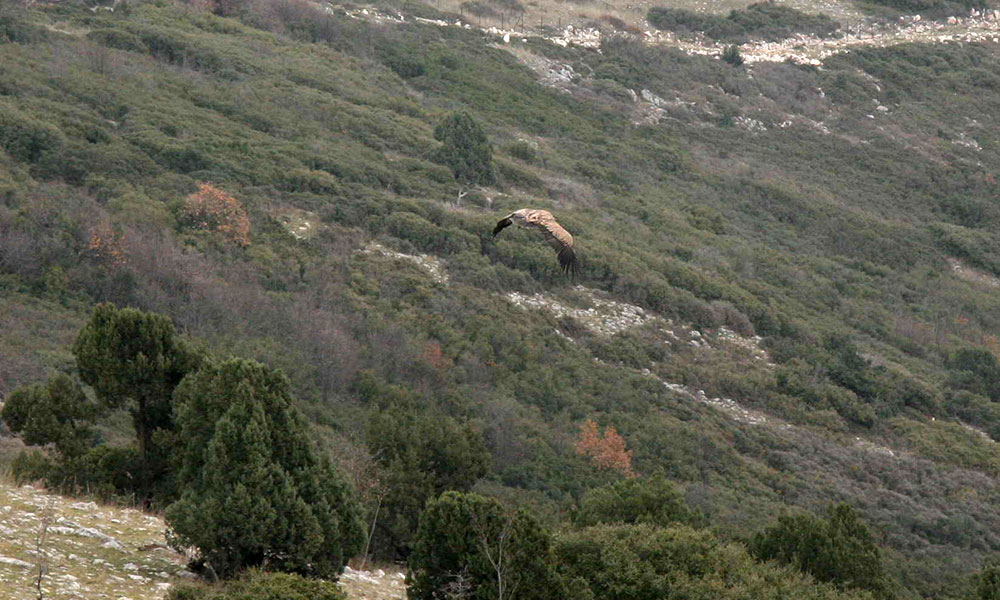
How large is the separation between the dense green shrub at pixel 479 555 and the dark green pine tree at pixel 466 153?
118ft

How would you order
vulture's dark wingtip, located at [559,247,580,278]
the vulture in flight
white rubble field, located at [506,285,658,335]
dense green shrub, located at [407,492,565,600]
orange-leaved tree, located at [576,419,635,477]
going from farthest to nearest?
white rubble field, located at [506,285,658,335] → orange-leaved tree, located at [576,419,635,477] → vulture's dark wingtip, located at [559,247,580,278] → the vulture in flight → dense green shrub, located at [407,492,565,600]

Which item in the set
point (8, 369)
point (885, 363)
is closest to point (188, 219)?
point (8, 369)

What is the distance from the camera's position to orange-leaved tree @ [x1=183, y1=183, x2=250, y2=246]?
37781 millimetres

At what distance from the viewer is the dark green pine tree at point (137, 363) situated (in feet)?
50.4

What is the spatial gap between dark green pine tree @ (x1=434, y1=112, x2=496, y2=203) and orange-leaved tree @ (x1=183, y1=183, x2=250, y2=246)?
467 inches

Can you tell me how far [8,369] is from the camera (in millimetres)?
25484

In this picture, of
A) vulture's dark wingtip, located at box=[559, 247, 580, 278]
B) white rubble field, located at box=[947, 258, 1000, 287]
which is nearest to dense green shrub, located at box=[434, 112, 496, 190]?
white rubble field, located at box=[947, 258, 1000, 287]

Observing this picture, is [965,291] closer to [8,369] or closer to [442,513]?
[8,369]

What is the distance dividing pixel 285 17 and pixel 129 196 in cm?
2575

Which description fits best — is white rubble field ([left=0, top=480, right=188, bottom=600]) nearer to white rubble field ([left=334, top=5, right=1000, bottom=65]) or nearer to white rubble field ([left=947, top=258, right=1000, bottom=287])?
white rubble field ([left=947, top=258, right=1000, bottom=287])

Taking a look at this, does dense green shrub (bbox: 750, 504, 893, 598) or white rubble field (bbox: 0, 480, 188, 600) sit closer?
white rubble field (bbox: 0, 480, 188, 600)

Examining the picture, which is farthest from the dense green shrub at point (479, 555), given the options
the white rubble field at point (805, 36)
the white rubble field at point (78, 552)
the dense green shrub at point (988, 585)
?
the white rubble field at point (805, 36)

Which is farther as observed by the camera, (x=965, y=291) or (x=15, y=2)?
(x=965, y=291)

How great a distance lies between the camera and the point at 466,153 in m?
49.5
